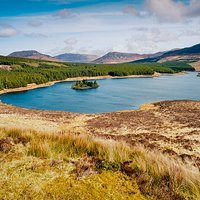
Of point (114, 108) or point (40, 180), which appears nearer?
point (40, 180)

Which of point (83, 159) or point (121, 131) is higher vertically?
point (83, 159)

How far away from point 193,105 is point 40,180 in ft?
226

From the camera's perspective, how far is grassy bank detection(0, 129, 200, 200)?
5941 millimetres

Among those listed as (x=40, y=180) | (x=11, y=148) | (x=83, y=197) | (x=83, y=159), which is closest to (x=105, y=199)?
(x=83, y=197)

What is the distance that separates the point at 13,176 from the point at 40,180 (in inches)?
30.3

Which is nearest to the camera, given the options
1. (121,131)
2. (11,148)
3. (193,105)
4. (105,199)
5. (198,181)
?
(105,199)

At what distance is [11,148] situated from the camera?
29.1 feet

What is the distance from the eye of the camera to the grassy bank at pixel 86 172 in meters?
5.94

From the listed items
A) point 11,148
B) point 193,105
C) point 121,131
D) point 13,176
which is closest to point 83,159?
point 13,176

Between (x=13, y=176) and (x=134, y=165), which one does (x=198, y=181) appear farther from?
(x=13, y=176)

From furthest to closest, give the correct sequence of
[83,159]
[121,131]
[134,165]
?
[121,131]
[83,159]
[134,165]

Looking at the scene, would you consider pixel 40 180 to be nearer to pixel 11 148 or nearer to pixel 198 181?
pixel 11 148

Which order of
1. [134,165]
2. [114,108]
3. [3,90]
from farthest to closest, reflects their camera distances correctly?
1. [3,90]
2. [114,108]
3. [134,165]

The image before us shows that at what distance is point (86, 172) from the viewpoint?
694cm
